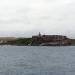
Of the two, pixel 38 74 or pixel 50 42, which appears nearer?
pixel 38 74

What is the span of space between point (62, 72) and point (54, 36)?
372 ft

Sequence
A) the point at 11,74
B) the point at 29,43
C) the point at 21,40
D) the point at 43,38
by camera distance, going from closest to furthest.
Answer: the point at 11,74
the point at 43,38
the point at 29,43
the point at 21,40

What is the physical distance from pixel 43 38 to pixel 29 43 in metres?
20.4

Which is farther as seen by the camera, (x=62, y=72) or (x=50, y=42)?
(x=50, y=42)

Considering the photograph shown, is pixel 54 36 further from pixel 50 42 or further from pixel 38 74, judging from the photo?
pixel 38 74

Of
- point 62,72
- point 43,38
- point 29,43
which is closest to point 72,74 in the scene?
point 62,72

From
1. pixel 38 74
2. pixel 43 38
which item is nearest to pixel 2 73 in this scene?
pixel 38 74

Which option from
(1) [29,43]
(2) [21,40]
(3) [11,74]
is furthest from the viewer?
(2) [21,40]

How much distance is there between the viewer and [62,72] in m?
50.7

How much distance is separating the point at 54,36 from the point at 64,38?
182 inches

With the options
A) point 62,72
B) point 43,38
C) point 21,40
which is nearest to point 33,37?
point 43,38

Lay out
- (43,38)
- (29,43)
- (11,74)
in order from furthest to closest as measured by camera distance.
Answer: (29,43) < (43,38) < (11,74)

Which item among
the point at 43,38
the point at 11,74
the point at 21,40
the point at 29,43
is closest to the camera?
the point at 11,74

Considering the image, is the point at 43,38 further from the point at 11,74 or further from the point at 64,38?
the point at 11,74
